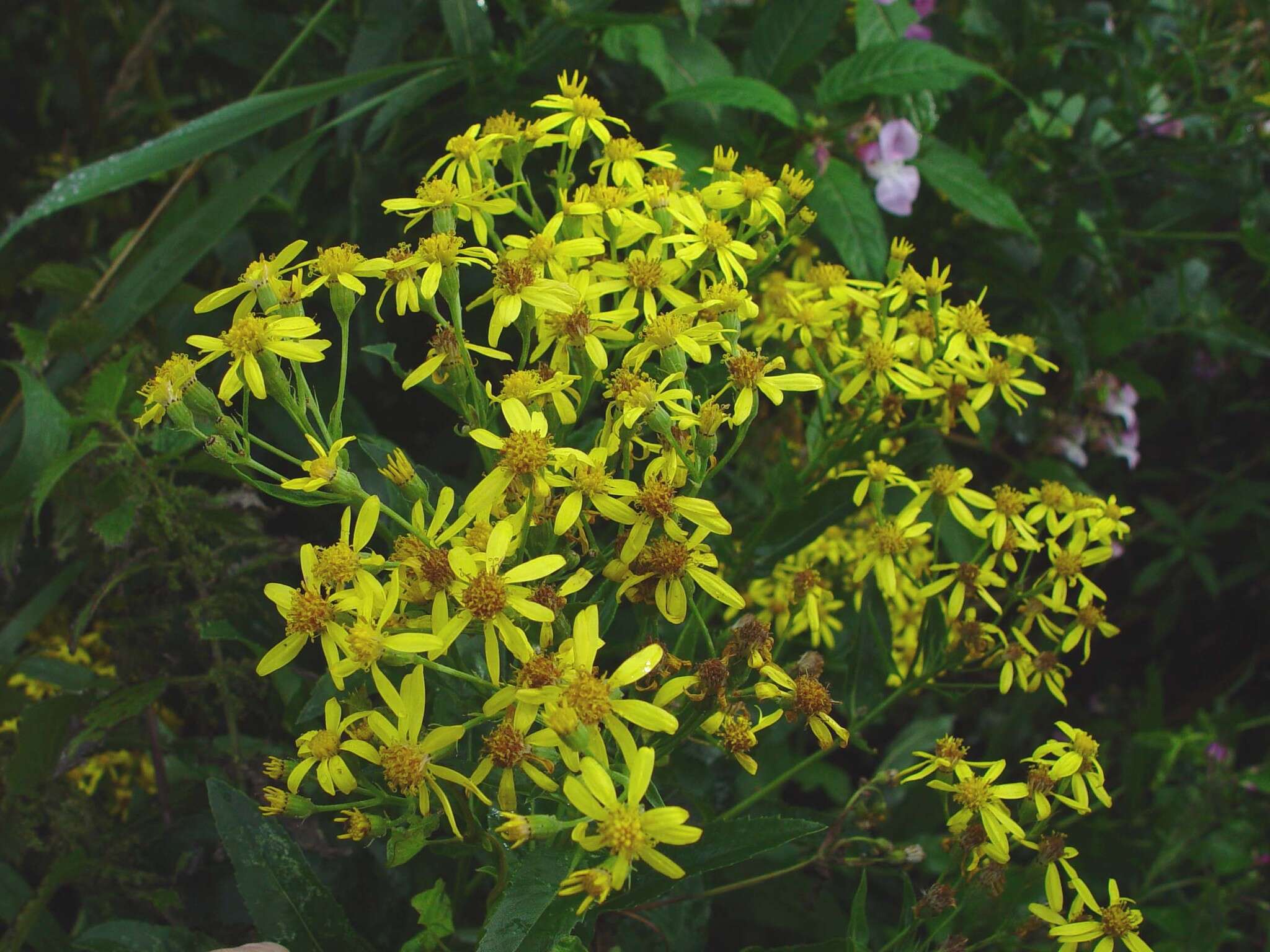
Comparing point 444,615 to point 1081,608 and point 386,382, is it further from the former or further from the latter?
point 386,382

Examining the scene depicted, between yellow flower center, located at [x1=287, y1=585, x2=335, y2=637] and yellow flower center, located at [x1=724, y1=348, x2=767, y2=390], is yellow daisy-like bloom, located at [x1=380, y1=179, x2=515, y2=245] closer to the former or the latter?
yellow flower center, located at [x1=724, y1=348, x2=767, y2=390]

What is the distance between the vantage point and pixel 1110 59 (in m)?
1.89

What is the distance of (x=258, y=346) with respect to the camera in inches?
33.9

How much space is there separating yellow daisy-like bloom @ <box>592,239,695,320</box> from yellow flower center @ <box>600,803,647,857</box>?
17.5 inches

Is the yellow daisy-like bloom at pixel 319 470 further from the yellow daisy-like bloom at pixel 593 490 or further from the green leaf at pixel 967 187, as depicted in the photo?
the green leaf at pixel 967 187

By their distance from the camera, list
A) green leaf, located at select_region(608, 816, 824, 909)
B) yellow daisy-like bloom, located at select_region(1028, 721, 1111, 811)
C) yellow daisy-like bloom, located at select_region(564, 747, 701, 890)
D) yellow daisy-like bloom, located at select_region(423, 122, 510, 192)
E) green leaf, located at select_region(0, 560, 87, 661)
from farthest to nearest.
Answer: green leaf, located at select_region(0, 560, 87, 661), yellow daisy-like bloom, located at select_region(423, 122, 510, 192), yellow daisy-like bloom, located at select_region(1028, 721, 1111, 811), green leaf, located at select_region(608, 816, 824, 909), yellow daisy-like bloom, located at select_region(564, 747, 701, 890)

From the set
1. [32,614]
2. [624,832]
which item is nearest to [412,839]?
[624,832]

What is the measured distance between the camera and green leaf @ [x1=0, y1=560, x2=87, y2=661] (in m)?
1.35

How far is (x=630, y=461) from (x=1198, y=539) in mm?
1626

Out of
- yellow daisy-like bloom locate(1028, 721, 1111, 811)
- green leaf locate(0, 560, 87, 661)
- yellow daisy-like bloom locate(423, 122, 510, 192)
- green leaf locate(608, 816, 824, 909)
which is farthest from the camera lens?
green leaf locate(0, 560, 87, 661)

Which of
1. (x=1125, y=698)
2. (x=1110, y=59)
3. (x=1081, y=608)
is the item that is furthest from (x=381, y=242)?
(x=1125, y=698)

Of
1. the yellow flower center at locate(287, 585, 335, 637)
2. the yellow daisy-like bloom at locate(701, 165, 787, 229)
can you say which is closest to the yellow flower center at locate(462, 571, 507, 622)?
the yellow flower center at locate(287, 585, 335, 637)

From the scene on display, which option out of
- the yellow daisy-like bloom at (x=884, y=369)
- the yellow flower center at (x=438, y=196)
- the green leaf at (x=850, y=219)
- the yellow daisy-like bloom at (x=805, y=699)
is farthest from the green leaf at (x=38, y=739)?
the green leaf at (x=850, y=219)

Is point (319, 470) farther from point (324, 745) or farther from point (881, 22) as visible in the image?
point (881, 22)
